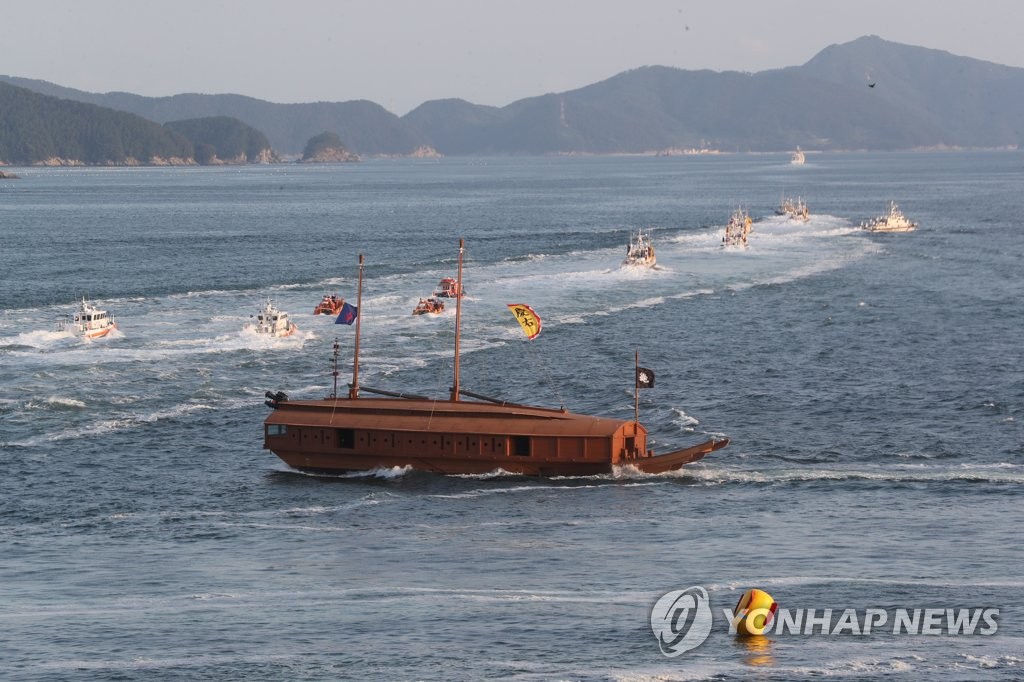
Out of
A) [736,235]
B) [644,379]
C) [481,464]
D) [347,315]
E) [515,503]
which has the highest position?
[736,235]

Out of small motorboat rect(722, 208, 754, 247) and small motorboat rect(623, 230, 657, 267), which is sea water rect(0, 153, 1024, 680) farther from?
small motorboat rect(722, 208, 754, 247)

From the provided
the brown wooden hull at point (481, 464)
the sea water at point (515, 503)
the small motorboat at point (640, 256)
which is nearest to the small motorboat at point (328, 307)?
the sea water at point (515, 503)

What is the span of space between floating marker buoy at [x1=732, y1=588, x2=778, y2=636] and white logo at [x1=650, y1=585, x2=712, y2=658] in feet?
3.63

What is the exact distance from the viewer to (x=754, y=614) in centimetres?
4462

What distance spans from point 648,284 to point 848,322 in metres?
30.8

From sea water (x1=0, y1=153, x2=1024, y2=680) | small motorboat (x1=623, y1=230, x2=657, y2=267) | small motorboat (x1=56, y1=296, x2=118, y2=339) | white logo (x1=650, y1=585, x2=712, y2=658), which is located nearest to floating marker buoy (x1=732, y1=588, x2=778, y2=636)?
sea water (x1=0, y1=153, x2=1024, y2=680)

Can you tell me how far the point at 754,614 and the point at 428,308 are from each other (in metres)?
75.0

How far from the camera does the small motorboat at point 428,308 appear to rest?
384 feet

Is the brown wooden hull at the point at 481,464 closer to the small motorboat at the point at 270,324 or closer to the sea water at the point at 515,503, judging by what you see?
the sea water at the point at 515,503

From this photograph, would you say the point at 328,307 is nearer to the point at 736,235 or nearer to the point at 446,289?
the point at 446,289

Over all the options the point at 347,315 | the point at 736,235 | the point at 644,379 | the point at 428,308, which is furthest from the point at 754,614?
the point at 736,235

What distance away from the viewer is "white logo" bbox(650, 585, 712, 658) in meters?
44.0

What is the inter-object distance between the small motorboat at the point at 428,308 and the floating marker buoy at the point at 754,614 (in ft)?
242

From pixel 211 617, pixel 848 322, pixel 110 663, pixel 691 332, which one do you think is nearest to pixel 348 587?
pixel 211 617
